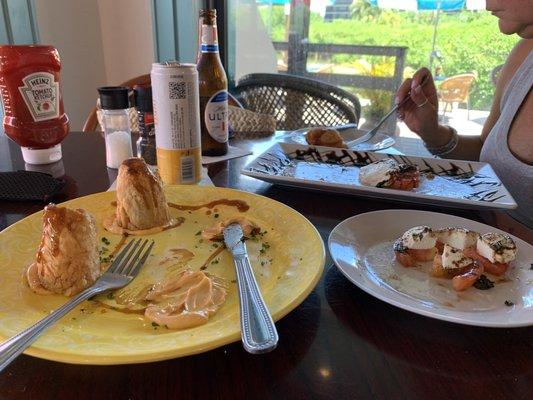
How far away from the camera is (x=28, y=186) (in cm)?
83

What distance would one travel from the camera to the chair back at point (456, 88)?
2.66 meters

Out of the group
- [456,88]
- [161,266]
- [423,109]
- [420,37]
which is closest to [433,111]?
[423,109]

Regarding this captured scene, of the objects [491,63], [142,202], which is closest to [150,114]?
[142,202]

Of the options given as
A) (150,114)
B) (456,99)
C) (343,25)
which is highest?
(343,25)

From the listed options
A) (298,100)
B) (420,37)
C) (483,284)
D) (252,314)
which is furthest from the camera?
(420,37)

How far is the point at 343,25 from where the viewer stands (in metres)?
2.61

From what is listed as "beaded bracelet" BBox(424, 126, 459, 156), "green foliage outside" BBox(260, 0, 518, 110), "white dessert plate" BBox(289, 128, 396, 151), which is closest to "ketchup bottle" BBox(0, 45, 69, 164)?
"white dessert plate" BBox(289, 128, 396, 151)

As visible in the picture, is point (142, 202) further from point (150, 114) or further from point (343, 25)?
point (343, 25)

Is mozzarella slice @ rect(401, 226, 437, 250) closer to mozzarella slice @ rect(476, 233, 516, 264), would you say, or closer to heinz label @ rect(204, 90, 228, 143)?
mozzarella slice @ rect(476, 233, 516, 264)

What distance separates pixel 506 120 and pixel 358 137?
41 centimetres

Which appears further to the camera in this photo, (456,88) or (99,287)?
(456,88)

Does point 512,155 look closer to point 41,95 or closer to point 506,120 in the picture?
point 506,120

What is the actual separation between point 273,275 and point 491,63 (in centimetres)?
257

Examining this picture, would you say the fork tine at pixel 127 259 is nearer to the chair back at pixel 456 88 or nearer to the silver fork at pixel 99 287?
the silver fork at pixel 99 287
